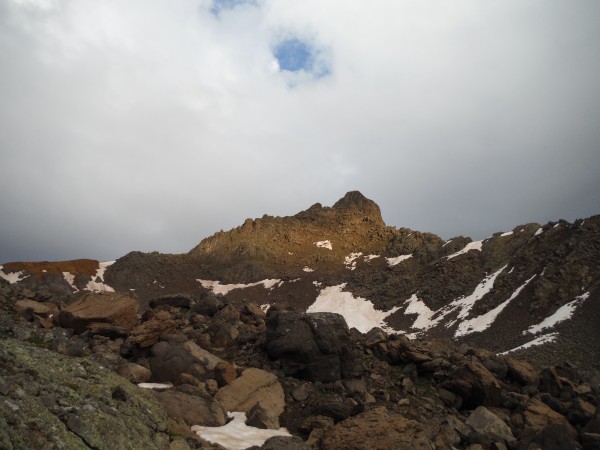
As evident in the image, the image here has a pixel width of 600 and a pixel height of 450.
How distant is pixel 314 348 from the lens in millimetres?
16500

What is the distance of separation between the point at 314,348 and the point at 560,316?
40.2 metres

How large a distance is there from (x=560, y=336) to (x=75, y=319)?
41.7 metres

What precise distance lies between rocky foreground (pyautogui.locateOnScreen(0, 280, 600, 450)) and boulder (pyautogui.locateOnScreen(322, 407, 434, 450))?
1.6 inches

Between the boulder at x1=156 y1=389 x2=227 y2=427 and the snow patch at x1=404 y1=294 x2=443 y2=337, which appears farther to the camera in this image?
the snow patch at x1=404 y1=294 x2=443 y2=337

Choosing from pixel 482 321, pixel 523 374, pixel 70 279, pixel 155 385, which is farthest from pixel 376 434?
pixel 70 279

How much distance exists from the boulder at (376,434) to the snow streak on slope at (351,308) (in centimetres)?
5124

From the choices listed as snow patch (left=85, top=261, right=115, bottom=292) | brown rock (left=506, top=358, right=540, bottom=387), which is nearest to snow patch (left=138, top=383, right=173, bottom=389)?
brown rock (left=506, top=358, right=540, bottom=387)

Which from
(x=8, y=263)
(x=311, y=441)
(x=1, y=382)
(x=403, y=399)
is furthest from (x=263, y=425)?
(x=8, y=263)

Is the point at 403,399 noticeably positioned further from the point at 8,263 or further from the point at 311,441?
the point at 8,263

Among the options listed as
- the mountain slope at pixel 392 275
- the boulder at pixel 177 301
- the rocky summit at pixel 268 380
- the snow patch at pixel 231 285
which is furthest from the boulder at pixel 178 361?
the snow patch at pixel 231 285

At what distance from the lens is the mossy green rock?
5965 mm

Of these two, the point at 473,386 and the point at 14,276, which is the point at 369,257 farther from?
the point at 473,386

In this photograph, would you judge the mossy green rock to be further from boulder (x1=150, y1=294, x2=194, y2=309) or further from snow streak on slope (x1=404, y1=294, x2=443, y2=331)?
snow streak on slope (x1=404, y1=294, x2=443, y2=331)

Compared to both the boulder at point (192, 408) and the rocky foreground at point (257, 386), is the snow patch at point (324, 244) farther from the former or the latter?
the boulder at point (192, 408)
